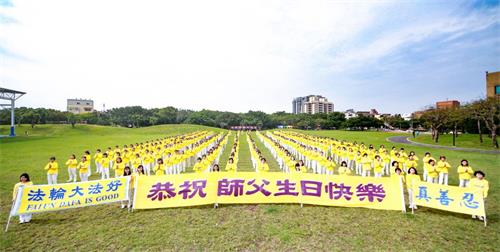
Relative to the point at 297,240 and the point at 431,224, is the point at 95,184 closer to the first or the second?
the point at 297,240

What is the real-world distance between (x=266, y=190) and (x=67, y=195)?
20.0ft

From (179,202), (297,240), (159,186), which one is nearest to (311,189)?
(297,240)

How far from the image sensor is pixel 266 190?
811cm

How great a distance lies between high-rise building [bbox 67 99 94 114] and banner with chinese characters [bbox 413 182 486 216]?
148808 mm

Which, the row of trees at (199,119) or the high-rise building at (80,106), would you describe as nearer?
the row of trees at (199,119)

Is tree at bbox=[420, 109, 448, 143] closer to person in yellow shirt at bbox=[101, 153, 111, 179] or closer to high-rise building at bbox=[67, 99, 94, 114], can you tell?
person in yellow shirt at bbox=[101, 153, 111, 179]

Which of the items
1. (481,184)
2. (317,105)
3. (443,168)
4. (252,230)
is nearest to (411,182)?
(481,184)

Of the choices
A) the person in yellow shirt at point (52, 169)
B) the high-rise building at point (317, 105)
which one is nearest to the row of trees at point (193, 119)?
the person in yellow shirt at point (52, 169)

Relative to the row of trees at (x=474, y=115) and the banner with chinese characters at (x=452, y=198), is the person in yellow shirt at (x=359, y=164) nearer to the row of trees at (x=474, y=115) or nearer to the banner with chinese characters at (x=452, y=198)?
the banner with chinese characters at (x=452, y=198)

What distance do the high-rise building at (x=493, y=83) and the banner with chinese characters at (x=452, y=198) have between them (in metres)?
55.6

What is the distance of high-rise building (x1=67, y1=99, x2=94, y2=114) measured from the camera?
126675 millimetres

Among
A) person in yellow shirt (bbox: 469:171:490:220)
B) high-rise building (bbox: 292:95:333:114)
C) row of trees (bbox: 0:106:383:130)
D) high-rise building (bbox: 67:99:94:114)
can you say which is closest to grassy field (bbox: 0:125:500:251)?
person in yellow shirt (bbox: 469:171:490:220)

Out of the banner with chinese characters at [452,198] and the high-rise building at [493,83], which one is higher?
the high-rise building at [493,83]

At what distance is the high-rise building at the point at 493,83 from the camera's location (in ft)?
150
